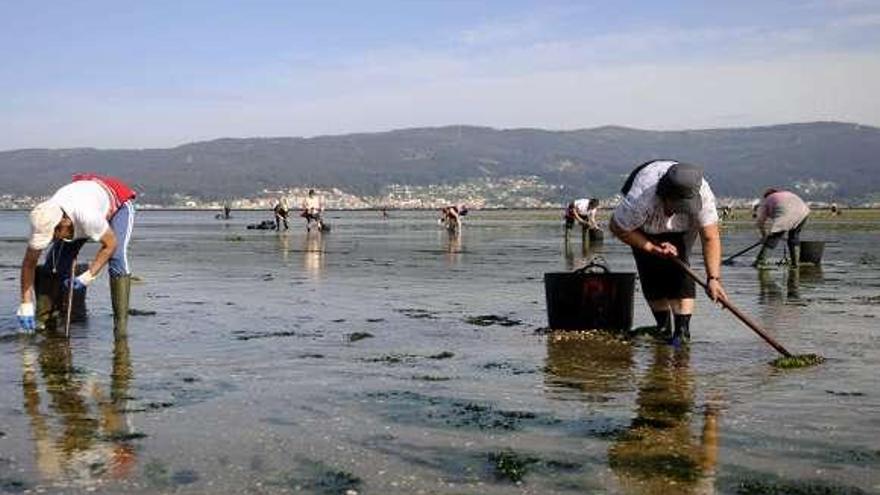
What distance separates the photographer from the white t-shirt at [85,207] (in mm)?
9234

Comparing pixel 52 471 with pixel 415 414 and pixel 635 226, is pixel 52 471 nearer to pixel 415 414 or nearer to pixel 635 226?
pixel 415 414

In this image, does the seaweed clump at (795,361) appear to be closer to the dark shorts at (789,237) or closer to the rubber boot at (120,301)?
the rubber boot at (120,301)

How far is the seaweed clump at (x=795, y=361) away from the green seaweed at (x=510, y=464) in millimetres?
3609

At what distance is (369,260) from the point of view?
81.0ft

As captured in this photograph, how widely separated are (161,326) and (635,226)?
5.29 m

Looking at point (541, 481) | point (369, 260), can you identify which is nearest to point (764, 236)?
point (369, 260)

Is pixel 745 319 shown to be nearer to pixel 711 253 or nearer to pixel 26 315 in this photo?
pixel 711 253

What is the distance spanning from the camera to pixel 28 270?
31.1 ft

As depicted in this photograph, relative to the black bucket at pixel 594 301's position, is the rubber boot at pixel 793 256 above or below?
below

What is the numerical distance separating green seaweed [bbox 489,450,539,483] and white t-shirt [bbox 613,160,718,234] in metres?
4.12

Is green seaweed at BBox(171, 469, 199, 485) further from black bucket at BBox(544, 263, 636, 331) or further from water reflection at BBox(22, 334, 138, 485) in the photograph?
black bucket at BBox(544, 263, 636, 331)

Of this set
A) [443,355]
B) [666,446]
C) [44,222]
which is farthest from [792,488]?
[44,222]

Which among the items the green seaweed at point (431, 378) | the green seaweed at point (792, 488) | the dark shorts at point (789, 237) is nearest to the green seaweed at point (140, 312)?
the green seaweed at point (431, 378)

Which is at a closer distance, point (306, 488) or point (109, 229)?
point (306, 488)
